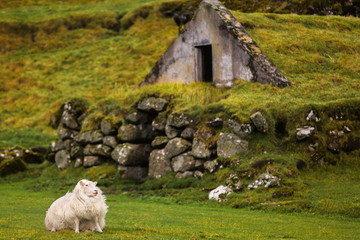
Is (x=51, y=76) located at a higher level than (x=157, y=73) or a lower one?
lower

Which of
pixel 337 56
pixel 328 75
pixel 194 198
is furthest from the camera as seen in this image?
pixel 337 56

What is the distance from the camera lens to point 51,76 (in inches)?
2594

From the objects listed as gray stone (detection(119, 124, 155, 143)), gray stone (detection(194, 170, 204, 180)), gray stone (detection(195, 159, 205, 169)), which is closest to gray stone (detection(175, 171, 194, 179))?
gray stone (detection(194, 170, 204, 180))

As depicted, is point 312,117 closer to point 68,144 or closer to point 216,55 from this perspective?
point 216,55

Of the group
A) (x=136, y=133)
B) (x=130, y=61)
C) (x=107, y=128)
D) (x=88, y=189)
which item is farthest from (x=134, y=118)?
(x=130, y=61)

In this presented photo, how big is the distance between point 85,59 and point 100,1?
2310 cm

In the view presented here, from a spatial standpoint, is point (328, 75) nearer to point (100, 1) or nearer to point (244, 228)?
point (244, 228)

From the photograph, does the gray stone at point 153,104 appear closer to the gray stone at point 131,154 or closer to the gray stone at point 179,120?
the gray stone at point 179,120

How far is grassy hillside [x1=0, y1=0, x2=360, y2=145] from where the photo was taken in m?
32.3

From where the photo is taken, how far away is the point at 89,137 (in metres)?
36.6

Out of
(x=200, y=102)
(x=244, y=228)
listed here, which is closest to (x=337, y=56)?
(x=200, y=102)

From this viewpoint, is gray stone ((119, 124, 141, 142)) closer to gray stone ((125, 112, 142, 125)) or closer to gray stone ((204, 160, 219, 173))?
gray stone ((125, 112, 142, 125))

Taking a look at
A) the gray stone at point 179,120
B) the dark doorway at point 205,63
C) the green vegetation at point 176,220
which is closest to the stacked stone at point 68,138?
the green vegetation at point 176,220

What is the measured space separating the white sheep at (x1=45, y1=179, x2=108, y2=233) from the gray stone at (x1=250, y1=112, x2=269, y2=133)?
14.5 meters
